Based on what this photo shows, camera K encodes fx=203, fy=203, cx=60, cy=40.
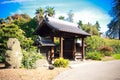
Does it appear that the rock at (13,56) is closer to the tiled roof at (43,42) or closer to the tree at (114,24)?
the tiled roof at (43,42)

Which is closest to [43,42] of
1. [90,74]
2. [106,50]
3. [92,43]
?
[90,74]

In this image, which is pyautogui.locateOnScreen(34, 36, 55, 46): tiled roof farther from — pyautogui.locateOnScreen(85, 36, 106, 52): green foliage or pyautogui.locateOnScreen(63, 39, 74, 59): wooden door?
pyautogui.locateOnScreen(85, 36, 106, 52): green foliage

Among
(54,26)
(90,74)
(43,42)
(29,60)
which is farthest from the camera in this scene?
(43,42)

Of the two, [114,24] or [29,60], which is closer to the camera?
[29,60]

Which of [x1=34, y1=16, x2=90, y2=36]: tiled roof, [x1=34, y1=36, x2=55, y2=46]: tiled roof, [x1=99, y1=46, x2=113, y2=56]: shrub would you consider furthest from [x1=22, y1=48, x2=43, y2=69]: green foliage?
[x1=99, y1=46, x2=113, y2=56]: shrub

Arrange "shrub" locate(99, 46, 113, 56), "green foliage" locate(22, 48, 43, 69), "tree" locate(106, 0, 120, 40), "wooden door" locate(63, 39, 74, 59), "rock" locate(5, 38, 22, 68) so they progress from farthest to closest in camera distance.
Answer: "tree" locate(106, 0, 120, 40), "shrub" locate(99, 46, 113, 56), "wooden door" locate(63, 39, 74, 59), "green foliage" locate(22, 48, 43, 69), "rock" locate(5, 38, 22, 68)

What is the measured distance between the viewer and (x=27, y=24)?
41.7 m

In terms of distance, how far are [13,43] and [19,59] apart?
1416 mm

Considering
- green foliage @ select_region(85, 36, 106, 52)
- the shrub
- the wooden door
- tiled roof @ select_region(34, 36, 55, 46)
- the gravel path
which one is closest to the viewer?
the gravel path

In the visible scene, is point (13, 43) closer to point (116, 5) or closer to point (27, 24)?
point (27, 24)

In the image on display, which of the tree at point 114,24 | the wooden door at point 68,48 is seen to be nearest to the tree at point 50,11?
the tree at point 114,24

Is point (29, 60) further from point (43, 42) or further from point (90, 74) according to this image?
point (43, 42)

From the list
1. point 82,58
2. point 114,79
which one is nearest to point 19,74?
point 114,79

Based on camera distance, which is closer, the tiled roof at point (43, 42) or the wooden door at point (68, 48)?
the tiled roof at point (43, 42)
